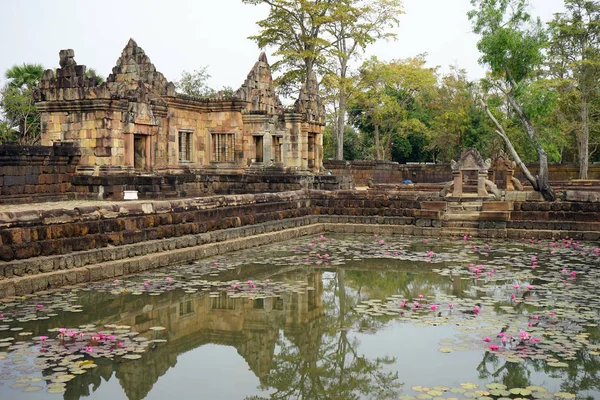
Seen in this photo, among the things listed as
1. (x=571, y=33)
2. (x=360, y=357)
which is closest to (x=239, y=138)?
(x=360, y=357)

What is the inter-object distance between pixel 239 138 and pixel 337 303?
17166 millimetres

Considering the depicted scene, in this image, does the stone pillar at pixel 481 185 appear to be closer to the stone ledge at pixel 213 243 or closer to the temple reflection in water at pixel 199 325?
the stone ledge at pixel 213 243

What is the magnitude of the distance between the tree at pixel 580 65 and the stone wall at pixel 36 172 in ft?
93.9

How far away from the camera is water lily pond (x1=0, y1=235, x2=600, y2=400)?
5484 millimetres

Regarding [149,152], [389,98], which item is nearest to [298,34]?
[389,98]

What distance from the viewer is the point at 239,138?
992 inches

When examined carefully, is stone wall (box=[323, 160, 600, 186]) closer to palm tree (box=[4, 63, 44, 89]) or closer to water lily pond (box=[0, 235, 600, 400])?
palm tree (box=[4, 63, 44, 89])

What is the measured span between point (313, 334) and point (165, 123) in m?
16.6

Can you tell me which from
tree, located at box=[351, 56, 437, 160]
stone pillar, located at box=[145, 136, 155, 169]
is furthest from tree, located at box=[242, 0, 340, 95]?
stone pillar, located at box=[145, 136, 155, 169]

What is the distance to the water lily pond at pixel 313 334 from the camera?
548 centimetres

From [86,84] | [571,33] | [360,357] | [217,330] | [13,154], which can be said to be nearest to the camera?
[360,357]

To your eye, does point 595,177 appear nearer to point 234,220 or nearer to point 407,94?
point 407,94

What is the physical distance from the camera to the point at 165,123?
22609 millimetres

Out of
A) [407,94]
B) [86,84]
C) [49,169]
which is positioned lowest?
[49,169]
